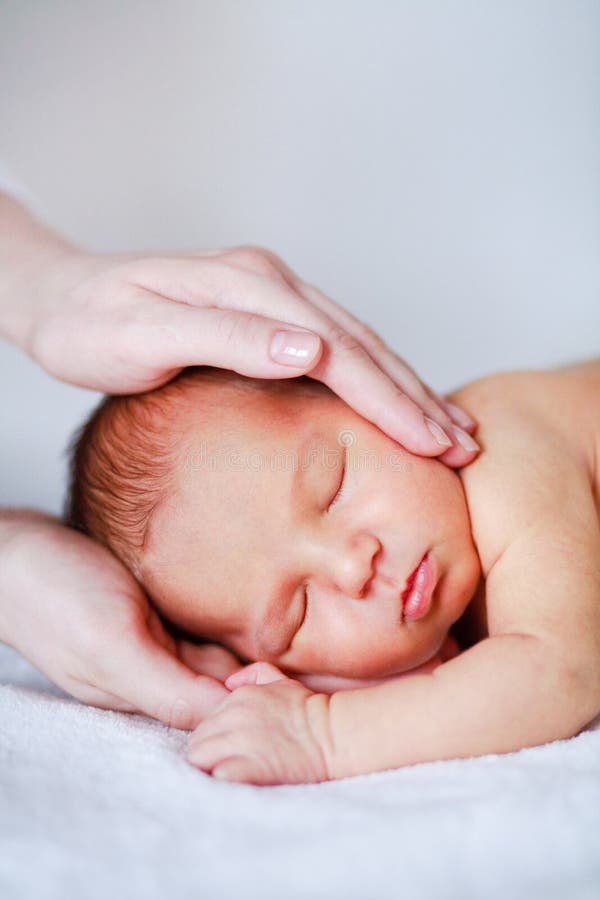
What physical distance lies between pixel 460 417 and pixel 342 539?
290 mm

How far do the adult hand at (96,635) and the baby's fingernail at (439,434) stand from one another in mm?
441

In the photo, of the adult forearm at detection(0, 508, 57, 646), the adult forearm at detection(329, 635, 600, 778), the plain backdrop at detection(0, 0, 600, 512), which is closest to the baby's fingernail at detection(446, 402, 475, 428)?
the adult forearm at detection(329, 635, 600, 778)

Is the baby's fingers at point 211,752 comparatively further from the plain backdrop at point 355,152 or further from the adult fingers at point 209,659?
the plain backdrop at point 355,152

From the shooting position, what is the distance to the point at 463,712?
100cm

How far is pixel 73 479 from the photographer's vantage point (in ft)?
4.75

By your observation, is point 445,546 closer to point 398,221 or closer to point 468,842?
point 468,842

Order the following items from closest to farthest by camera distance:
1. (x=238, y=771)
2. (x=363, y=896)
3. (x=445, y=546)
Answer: (x=363, y=896) < (x=238, y=771) < (x=445, y=546)

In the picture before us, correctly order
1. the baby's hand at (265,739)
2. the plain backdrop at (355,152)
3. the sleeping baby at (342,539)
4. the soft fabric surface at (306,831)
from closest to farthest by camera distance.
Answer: the soft fabric surface at (306,831)
the baby's hand at (265,739)
the sleeping baby at (342,539)
the plain backdrop at (355,152)

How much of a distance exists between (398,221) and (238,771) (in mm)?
1936

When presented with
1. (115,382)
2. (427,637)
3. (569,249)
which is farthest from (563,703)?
(569,249)

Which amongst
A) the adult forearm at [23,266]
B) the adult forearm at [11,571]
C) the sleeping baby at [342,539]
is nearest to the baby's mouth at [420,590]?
the sleeping baby at [342,539]

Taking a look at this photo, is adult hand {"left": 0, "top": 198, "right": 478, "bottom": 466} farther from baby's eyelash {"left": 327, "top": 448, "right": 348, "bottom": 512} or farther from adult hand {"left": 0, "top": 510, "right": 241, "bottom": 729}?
adult hand {"left": 0, "top": 510, "right": 241, "bottom": 729}

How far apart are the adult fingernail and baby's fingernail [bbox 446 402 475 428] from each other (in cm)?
29

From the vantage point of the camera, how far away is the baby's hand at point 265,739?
3.20 ft
